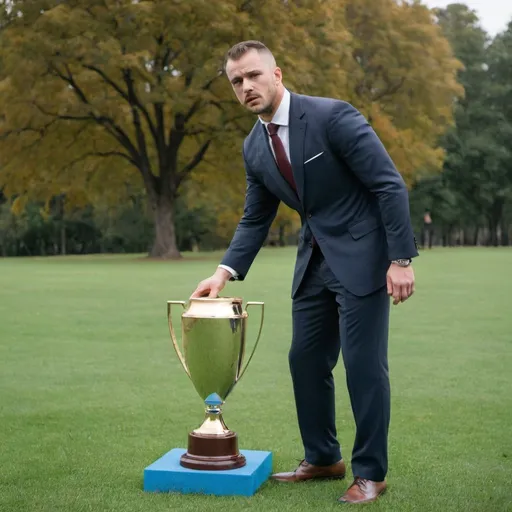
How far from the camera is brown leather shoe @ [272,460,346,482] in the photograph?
4656 mm

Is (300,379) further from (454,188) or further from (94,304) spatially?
(454,188)

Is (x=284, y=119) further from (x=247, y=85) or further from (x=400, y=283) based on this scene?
(x=400, y=283)

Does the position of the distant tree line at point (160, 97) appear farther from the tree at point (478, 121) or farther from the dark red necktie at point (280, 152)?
the dark red necktie at point (280, 152)

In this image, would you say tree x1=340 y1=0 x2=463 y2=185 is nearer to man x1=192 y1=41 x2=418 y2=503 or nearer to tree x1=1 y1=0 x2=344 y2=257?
tree x1=1 y1=0 x2=344 y2=257

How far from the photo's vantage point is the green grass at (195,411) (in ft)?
14.4

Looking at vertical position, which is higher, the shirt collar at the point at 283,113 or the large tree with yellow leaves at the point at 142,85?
the large tree with yellow leaves at the point at 142,85

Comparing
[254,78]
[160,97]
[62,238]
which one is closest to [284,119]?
[254,78]

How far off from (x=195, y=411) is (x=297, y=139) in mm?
2721

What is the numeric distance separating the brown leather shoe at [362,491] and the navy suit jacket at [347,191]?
84cm

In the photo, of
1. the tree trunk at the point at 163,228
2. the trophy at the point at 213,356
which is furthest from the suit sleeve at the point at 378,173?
the tree trunk at the point at 163,228

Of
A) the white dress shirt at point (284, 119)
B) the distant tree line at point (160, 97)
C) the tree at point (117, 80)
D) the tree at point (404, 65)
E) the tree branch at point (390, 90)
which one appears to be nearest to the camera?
the white dress shirt at point (284, 119)

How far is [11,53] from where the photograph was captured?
3316cm

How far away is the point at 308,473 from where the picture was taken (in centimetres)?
466

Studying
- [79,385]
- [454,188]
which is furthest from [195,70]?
[454,188]
